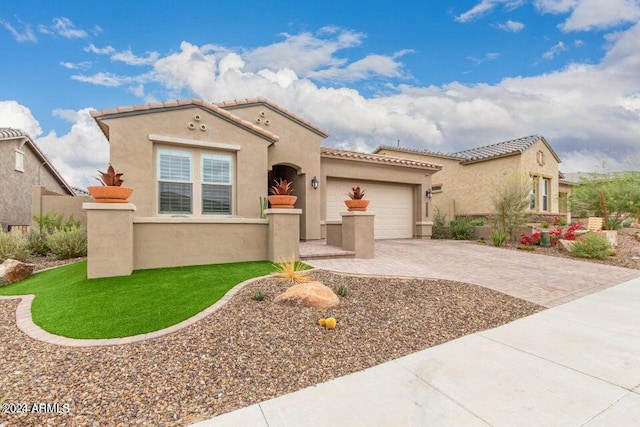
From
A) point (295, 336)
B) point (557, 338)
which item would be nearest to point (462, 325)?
point (557, 338)

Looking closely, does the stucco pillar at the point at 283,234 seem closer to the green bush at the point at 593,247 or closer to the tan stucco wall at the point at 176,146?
the tan stucco wall at the point at 176,146

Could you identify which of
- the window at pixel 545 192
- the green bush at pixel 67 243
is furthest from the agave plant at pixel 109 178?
the window at pixel 545 192

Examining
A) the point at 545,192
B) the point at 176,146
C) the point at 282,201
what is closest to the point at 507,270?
the point at 282,201

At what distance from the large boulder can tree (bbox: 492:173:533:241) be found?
1780 centimetres

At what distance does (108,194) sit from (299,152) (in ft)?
25.3

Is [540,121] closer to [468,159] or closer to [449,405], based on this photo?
[468,159]

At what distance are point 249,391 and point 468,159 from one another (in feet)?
70.0

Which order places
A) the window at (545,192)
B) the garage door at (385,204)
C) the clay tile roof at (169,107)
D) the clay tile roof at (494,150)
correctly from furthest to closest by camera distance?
the window at (545,192), the clay tile roof at (494,150), the garage door at (385,204), the clay tile roof at (169,107)

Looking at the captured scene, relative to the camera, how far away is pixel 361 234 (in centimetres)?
962

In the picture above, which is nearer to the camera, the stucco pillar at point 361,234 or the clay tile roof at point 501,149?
the stucco pillar at point 361,234

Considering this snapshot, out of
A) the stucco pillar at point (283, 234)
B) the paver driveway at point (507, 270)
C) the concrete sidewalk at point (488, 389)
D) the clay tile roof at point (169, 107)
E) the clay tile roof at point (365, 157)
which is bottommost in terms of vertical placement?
the concrete sidewalk at point (488, 389)

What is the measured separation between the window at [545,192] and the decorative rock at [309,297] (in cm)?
2120

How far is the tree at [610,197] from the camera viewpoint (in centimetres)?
1520

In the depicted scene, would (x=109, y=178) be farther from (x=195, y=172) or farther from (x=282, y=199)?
(x=282, y=199)
